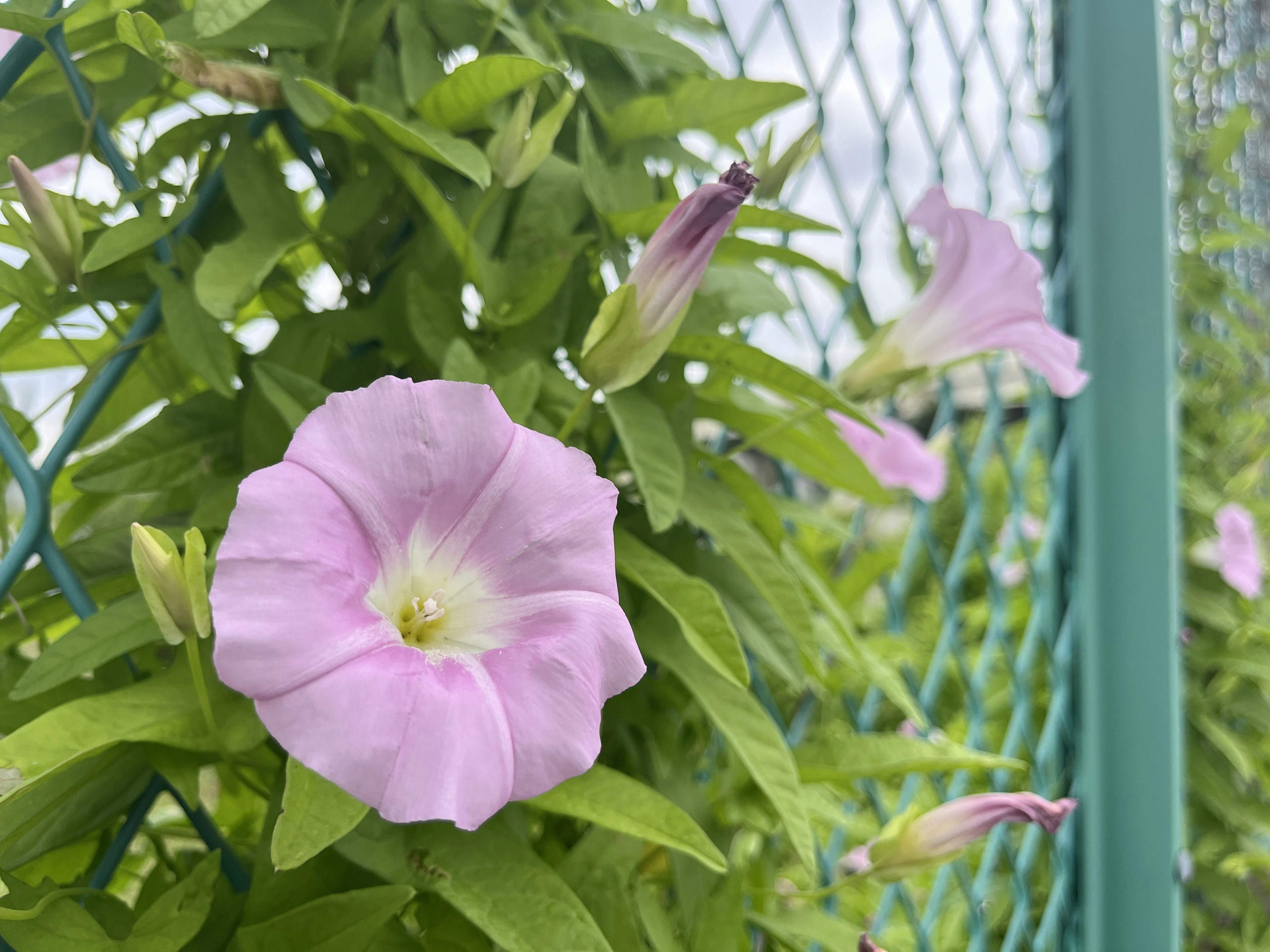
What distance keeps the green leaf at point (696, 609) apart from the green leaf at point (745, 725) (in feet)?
0.08

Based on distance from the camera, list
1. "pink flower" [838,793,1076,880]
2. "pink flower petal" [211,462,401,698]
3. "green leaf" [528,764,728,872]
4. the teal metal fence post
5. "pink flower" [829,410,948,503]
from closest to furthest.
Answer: "pink flower petal" [211,462,401,698] → "green leaf" [528,764,728,872] → "pink flower" [838,793,1076,880] → "pink flower" [829,410,948,503] → the teal metal fence post

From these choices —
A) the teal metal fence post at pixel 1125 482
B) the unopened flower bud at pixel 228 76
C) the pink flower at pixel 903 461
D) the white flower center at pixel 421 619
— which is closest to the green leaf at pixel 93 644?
the white flower center at pixel 421 619

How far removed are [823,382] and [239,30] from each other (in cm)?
30

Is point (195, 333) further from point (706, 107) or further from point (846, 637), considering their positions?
point (846, 637)

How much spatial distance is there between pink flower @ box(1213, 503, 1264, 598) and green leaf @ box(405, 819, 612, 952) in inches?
54.4

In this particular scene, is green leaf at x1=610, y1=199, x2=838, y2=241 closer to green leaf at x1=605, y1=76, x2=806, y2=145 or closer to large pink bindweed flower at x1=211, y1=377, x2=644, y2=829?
green leaf at x1=605, y1=76, x2=806, y2=145

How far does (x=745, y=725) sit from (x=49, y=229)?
0.36 meters

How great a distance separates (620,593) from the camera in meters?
0.44

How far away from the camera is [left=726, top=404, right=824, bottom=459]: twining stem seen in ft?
1.49

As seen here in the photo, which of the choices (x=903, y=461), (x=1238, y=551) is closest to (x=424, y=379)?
(x=903, y=461)

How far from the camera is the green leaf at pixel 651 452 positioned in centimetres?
37

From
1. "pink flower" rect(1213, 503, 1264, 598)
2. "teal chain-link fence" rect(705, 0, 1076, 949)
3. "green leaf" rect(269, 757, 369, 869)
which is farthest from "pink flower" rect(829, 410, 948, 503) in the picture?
"pink flower" rect(1213, 503, 1264, 598)

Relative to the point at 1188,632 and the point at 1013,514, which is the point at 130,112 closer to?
the point at 1013,514

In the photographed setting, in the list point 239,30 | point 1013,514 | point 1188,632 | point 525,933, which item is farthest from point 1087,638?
point 239,30
